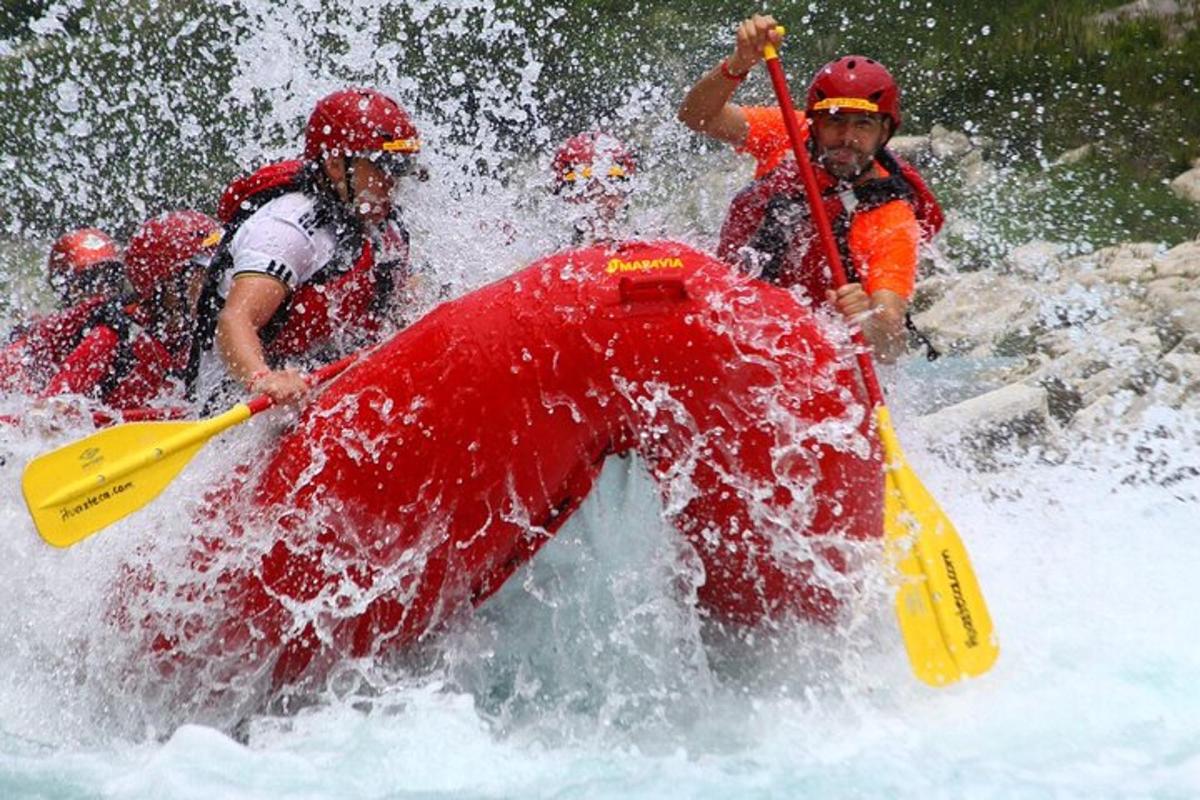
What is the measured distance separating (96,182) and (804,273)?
1391 centimetres

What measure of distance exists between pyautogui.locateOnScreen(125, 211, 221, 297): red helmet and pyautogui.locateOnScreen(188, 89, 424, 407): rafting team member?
4.34 ft

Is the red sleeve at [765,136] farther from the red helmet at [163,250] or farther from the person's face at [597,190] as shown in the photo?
the red helmet at [163,250]

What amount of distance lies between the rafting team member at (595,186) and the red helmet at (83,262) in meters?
2.62

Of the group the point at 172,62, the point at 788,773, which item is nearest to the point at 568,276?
the point at 788,773

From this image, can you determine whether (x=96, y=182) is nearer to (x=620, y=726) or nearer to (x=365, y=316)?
(x=365, y=316)

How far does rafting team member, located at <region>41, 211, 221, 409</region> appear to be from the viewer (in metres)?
5.89

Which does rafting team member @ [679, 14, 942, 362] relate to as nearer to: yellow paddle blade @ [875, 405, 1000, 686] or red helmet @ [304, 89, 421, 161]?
yellow paddle blade @ [875, 405, 1000, 686]

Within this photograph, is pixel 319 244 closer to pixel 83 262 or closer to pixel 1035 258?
pixel 83 262

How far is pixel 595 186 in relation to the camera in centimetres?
603

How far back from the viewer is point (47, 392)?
19.1ft

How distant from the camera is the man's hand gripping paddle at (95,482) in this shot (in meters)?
4.05

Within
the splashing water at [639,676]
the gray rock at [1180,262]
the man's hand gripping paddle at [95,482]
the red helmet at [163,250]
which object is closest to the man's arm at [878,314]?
the splashing water at [639,676]

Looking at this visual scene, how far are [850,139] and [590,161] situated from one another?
1618 mm

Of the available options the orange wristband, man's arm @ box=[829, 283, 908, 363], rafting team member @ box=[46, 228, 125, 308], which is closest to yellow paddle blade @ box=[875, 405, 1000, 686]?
man's arm @ box=[829, 283, 908, 363]
